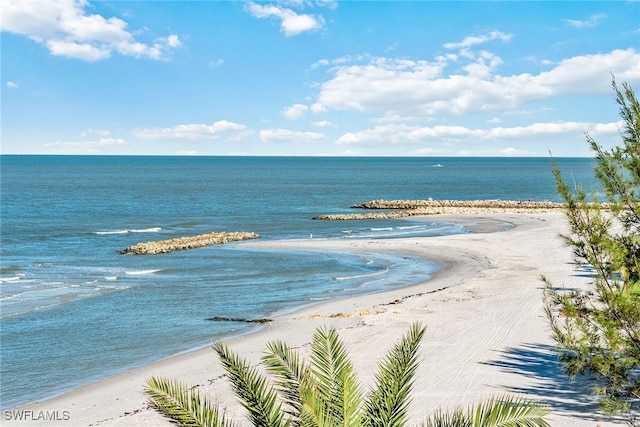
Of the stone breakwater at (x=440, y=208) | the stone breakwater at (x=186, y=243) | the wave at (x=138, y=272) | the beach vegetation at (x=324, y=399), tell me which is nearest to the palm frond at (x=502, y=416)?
the beach vegetation at (x=324, y=399)

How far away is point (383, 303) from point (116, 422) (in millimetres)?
16142

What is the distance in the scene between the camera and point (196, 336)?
24.1 metres

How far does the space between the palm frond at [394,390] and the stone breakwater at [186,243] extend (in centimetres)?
4348

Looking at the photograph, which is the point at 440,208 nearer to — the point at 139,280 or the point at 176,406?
the point at 139,280

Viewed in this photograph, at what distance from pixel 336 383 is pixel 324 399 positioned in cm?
32

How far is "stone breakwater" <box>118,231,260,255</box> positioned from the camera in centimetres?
4928

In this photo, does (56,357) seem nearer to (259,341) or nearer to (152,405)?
(259,341)

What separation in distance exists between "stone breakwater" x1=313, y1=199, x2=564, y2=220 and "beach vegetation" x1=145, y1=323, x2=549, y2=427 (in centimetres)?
6434

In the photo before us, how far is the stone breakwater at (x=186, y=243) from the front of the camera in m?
49.3

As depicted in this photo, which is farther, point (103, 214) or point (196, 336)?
point (103, 214)

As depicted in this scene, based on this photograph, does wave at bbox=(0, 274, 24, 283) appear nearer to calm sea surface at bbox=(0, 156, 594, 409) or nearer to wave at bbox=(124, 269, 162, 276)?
calm sea surface at bbox=(0, 156, 594, 409)

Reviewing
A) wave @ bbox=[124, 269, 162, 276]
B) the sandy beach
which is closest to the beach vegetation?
the sandy beach

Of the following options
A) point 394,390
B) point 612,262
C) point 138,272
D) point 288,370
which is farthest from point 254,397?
point 138,272

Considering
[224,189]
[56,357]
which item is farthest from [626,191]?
[224,189]
